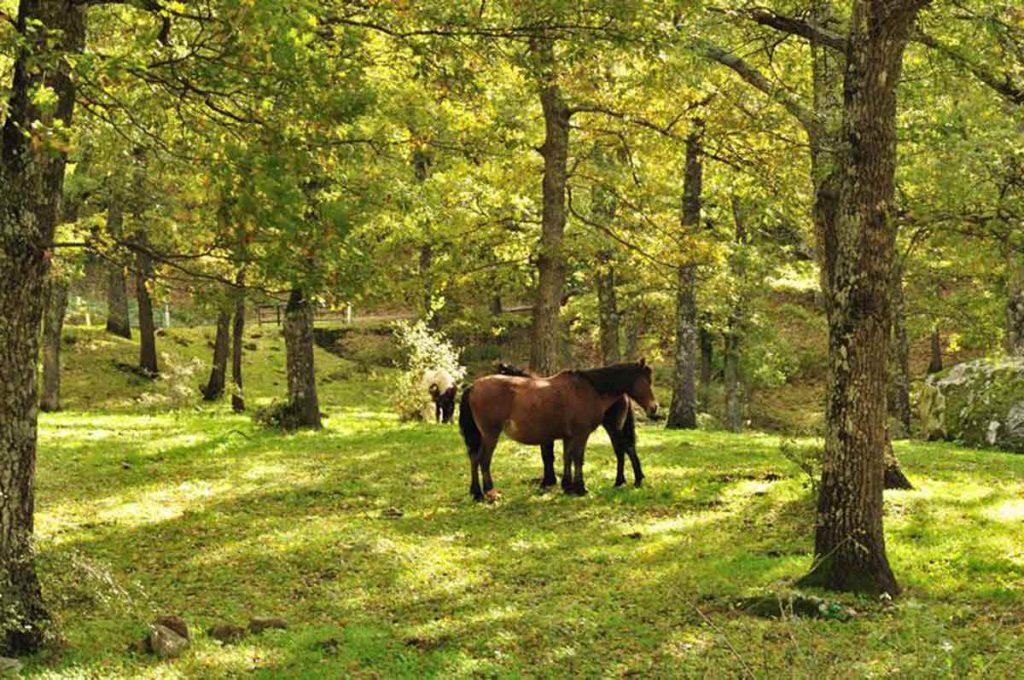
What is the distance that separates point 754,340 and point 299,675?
27047 mm

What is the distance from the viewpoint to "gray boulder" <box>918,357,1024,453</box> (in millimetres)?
20562

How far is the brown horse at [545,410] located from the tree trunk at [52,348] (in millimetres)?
17878

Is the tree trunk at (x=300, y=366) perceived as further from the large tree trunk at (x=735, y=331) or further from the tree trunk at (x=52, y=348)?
the large tree trunk at (x=735, y=331)

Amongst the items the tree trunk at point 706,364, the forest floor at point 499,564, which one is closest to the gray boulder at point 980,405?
the forest floor at point 499,564

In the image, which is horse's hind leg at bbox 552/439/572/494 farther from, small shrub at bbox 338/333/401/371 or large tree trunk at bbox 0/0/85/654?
small shrub at bbox 338/333/401/371

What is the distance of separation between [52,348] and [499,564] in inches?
872

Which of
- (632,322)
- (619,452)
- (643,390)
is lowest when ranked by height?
(619,452)

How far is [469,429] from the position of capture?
15.4 metres

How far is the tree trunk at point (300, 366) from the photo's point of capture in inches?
887

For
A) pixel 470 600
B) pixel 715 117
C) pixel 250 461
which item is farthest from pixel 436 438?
pixel 470 600

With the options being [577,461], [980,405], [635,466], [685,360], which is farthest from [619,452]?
[980,405]

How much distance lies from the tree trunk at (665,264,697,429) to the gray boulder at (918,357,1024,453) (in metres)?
6.52

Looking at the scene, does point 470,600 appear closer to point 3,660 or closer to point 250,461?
point 3,660

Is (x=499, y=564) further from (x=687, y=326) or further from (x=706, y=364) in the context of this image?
(x=706, y=364)
